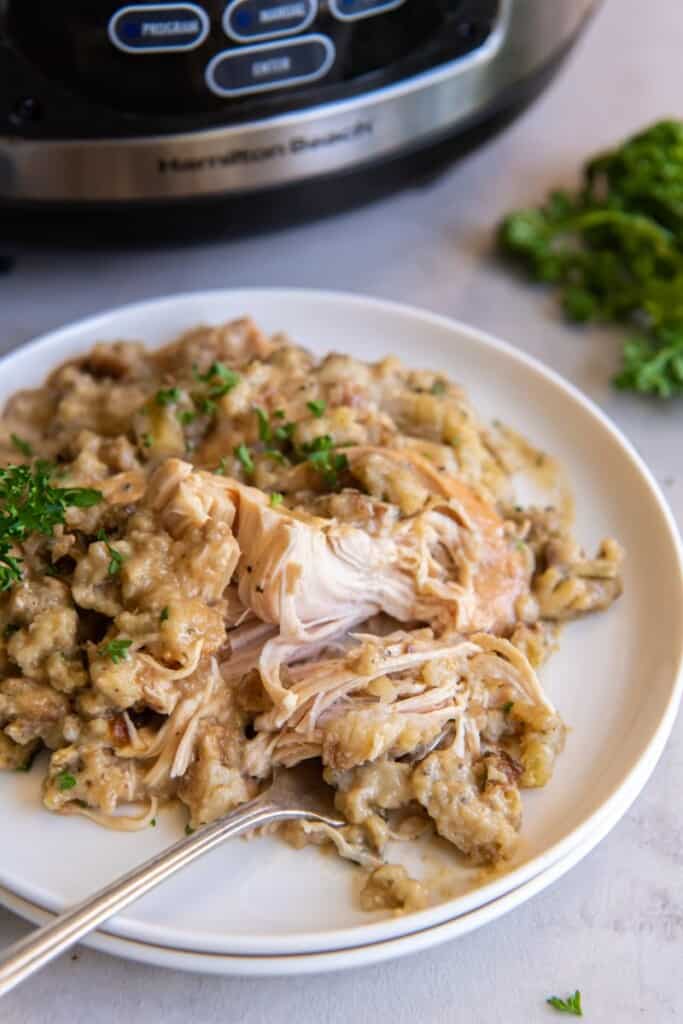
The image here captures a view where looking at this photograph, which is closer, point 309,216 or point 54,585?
point 54,585

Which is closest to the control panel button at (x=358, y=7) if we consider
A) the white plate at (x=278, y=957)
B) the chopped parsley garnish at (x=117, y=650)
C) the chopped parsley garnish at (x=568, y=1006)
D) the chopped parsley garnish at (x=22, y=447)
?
the chopped parsley garnish at (x=22, y=447)

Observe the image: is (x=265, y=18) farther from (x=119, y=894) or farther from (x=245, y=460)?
(x=119, y=894)

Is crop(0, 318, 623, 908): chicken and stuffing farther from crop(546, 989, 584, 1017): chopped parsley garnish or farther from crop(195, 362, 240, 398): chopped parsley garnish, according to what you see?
crop(546, 989, 584, 1017): chopped parsley garnish

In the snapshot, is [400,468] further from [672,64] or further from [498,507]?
[672,64]

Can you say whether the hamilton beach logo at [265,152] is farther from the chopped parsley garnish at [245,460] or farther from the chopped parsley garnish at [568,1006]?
the chopped parsley garnish at [568,1006]

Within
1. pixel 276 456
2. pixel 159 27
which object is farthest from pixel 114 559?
pixel 159 27

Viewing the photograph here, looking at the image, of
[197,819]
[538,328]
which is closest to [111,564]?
[197,819]
